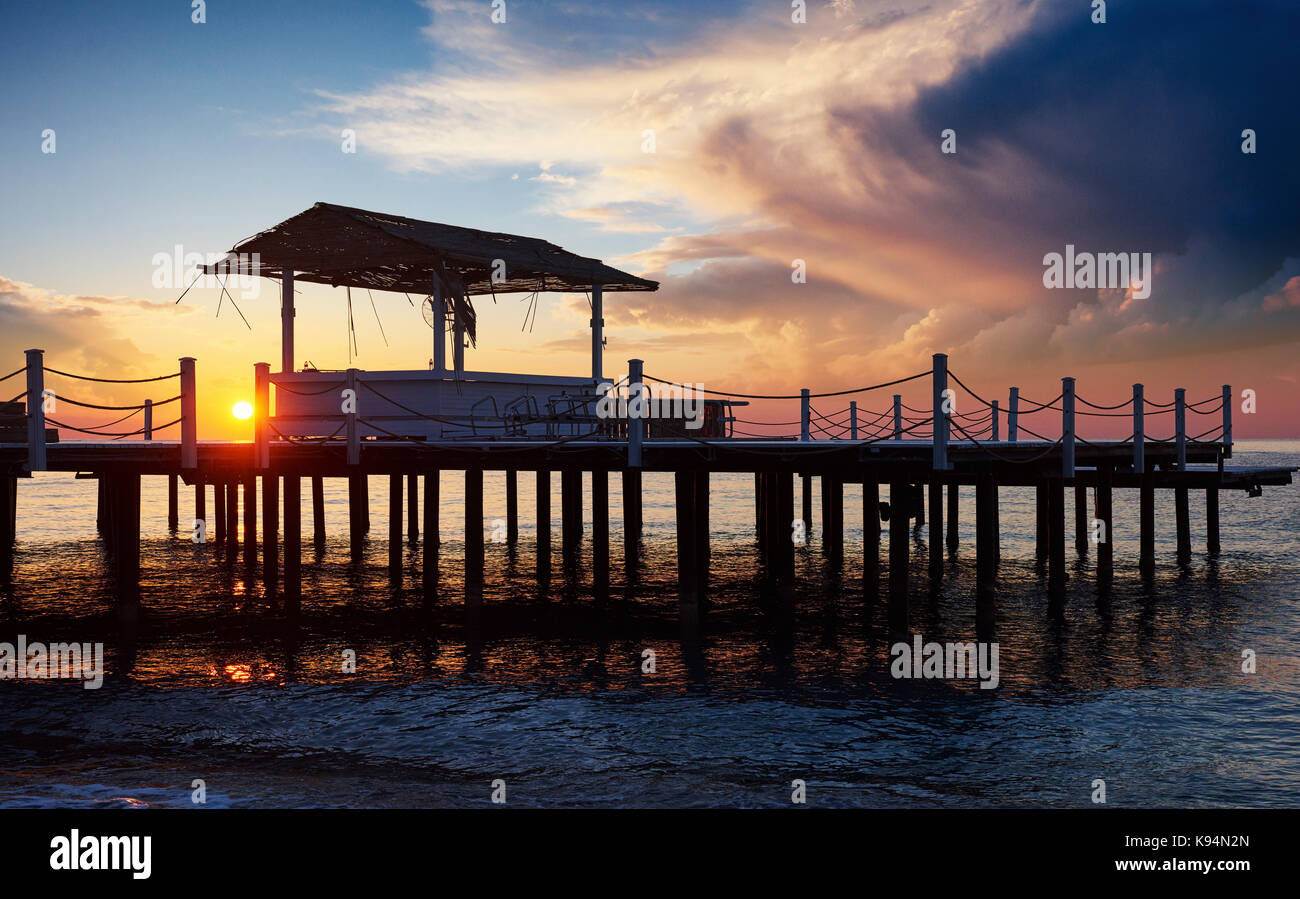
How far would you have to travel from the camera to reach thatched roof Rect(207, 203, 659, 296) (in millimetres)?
21844

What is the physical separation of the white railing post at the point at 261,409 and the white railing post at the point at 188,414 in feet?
3.25

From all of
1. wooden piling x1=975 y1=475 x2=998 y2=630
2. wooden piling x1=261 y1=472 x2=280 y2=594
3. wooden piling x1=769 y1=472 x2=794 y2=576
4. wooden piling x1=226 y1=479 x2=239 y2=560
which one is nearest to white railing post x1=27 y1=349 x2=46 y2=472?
wooden piling x1=261 y1=472 x2=280 y2=594

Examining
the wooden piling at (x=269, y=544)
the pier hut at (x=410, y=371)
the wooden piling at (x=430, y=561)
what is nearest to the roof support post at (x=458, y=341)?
the pier hut at (x=410, y=371)

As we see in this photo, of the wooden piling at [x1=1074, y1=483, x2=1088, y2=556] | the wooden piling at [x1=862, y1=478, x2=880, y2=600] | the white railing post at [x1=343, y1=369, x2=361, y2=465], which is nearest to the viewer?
the white railing post at [x1=343, y1=369, x2=361, y2=465]

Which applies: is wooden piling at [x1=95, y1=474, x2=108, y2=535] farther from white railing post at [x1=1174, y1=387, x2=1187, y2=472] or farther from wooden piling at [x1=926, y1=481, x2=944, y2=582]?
white railing post at [x1=1174, y1=387, x2=1187, y2=472]

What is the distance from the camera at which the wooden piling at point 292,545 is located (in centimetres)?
1889

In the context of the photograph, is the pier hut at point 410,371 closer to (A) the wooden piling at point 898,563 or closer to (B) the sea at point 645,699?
(B) the sea at point 645,699

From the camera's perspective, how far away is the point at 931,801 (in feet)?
35.9

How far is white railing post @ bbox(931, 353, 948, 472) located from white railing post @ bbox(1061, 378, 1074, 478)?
163 inches

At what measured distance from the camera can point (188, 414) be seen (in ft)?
54.9

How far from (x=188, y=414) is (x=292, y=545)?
364 centimetres

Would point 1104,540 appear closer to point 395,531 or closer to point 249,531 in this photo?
point 395,531

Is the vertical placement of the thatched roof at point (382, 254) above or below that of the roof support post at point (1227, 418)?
above
